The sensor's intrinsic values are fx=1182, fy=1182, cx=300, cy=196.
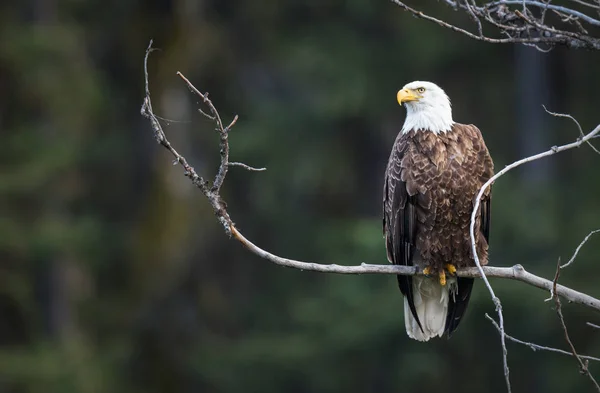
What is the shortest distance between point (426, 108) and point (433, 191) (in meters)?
0.52

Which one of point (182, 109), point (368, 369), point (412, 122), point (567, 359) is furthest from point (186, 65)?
point (412, 122)

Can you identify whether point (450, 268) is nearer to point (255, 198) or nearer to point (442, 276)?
point (442, 276)

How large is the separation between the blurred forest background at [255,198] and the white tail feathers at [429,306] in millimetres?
6626

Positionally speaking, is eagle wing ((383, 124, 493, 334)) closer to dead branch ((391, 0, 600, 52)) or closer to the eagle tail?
the eagle tail

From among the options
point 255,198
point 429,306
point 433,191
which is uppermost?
point 255,198

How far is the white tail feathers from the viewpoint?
270 inches

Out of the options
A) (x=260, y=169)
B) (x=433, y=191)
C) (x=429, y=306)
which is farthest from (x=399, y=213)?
(x=260, y=169)

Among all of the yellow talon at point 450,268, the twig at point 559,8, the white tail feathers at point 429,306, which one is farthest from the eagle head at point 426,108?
the twig at point 559,8

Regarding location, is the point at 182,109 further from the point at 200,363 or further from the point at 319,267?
the point at 319,267

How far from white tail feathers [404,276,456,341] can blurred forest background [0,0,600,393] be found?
6.63 meters

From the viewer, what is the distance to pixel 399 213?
21.3 feet

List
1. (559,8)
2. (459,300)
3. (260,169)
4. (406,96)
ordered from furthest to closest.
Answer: (459,300) < (406,96) < (559,8) < (260,169)

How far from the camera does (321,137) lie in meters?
18.3

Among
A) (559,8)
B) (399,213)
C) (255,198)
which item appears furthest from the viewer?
(255,198)
